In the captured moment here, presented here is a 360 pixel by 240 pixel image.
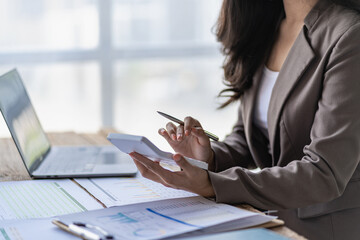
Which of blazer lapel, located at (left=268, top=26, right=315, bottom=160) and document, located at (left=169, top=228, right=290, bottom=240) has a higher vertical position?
blazer lapel, located at (left=268, top=26, right=315, bottom=160)

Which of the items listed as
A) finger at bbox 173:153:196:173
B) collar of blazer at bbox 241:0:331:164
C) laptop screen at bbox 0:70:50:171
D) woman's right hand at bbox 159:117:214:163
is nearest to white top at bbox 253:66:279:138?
collar of blazer at bbox 241:0:331:164

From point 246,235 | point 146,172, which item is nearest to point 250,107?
point 146,172

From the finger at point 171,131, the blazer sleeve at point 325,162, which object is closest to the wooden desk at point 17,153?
the blazer sleeve at point 325,162

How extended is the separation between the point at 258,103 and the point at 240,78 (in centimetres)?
11

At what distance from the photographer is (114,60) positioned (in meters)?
3.96

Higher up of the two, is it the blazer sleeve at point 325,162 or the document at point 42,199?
the blazer sleeve at point 325,162

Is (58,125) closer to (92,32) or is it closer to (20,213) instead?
(92,32)

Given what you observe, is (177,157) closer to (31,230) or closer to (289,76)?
(31,230)

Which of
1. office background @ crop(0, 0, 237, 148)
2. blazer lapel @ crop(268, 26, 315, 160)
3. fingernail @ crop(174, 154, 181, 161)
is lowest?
office background @ crop(0, 0, 237, 148)

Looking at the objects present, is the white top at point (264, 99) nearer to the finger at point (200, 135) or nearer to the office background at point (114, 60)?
the finger at point (200, 135)

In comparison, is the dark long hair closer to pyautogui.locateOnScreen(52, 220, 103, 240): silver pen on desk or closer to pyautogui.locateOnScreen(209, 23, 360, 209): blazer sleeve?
pyautogui.locateOnScreen(209, 23, 360, 209): blazer sleeve

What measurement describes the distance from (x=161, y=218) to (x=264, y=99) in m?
0.73

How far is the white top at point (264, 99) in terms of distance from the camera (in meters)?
1.70

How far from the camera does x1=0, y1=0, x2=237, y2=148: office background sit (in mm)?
3812
